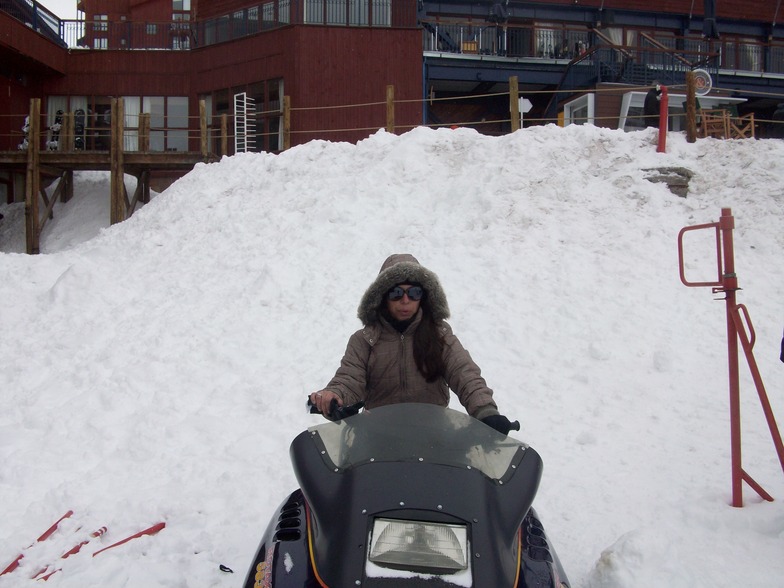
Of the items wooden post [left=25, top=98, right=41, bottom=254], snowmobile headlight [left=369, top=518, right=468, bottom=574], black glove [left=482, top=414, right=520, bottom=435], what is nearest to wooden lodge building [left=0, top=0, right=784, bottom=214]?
wooden post [left=25, top=98, right=41, bottom=254]

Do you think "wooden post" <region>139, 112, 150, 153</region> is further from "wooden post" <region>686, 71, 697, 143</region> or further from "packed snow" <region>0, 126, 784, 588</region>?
"wooden post" <region>686, 71, 697, 143</region>

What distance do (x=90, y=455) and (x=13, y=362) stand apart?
8.54 feet

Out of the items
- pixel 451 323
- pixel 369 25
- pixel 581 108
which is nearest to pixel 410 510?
pixel 451 323

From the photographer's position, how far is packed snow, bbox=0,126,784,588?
444cm

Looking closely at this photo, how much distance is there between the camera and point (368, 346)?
10.9 ft

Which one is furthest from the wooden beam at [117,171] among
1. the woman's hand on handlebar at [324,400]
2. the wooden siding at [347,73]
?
the woman's hand on handlebar at [324,400]

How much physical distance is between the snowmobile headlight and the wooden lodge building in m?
16.8

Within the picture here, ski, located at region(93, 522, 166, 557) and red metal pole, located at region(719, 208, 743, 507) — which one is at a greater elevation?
red metal pole, located at region(719, 208, 743, 507)

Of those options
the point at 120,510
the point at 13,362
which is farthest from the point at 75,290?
the point at 120,510

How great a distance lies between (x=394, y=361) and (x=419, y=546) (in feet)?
4.21

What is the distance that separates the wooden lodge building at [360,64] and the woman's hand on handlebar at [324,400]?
1596 cm

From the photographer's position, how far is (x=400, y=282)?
3.30 metres

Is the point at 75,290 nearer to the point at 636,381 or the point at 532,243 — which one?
the point at 532,243

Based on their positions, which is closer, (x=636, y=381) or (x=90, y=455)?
(x=90, y=455)
